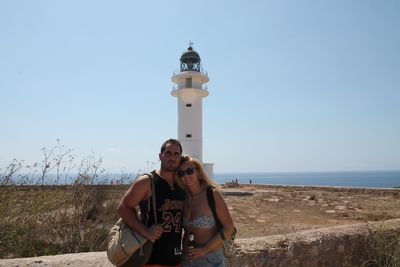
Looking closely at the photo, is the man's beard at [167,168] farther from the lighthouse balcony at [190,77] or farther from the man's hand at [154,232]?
the lighthouse balcony at [190,77]

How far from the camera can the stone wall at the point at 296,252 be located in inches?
126

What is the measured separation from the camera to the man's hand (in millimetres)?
2457

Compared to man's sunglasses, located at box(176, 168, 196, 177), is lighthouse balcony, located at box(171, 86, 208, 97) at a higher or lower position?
higher

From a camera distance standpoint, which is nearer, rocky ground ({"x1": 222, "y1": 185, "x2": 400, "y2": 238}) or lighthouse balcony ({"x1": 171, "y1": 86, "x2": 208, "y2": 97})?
rocky ground ({"x1": 222, "y1": 185, "x2": 400, "y2": 238})

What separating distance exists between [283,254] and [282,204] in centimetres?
1144

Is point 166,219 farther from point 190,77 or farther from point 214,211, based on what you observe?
point 190,77

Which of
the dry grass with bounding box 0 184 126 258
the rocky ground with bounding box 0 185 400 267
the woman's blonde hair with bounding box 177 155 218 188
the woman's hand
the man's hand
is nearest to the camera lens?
the man's hand

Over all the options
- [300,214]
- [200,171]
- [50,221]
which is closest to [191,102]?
[300,214]

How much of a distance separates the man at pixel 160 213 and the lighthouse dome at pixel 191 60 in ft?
78.3

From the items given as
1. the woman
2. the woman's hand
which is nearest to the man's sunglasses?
the woman

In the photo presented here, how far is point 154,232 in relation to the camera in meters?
2.48

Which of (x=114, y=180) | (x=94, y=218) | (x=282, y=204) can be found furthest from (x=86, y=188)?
(x=282, y=204)

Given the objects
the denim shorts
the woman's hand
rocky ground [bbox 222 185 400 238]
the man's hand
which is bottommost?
rocky ground [bbox 222 185 400 238]

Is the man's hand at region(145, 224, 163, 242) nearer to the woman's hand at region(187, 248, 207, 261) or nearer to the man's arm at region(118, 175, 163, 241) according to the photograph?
the man's arm at region(118, 175, 163, 241)
